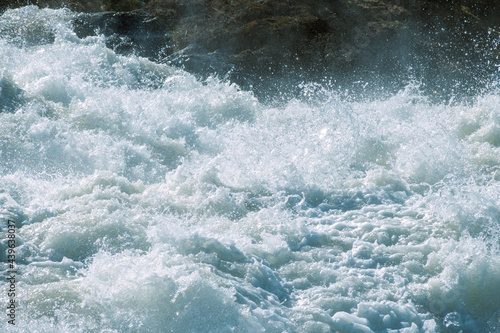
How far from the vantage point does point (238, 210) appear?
14.6ft

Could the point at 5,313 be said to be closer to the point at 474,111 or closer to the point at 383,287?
the point at 383,287

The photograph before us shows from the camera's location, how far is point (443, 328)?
3.32m

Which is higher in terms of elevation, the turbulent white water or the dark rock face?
the dark rock face

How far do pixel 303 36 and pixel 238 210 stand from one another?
601 centimetres

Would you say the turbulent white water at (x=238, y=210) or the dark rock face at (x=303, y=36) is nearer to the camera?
the turbulent white water at (x=238, y=210)

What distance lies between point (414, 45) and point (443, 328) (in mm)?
7600

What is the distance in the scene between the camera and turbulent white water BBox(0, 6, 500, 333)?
10.5 feet

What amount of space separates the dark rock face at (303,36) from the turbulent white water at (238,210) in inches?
91.2

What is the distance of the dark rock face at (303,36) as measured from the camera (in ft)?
30.5

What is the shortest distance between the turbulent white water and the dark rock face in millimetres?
2316

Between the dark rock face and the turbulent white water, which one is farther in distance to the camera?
the dark rock face

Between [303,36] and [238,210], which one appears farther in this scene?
[303,36]

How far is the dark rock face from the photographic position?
9.30 metres

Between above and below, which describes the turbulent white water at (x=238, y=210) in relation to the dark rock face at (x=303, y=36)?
A: below
